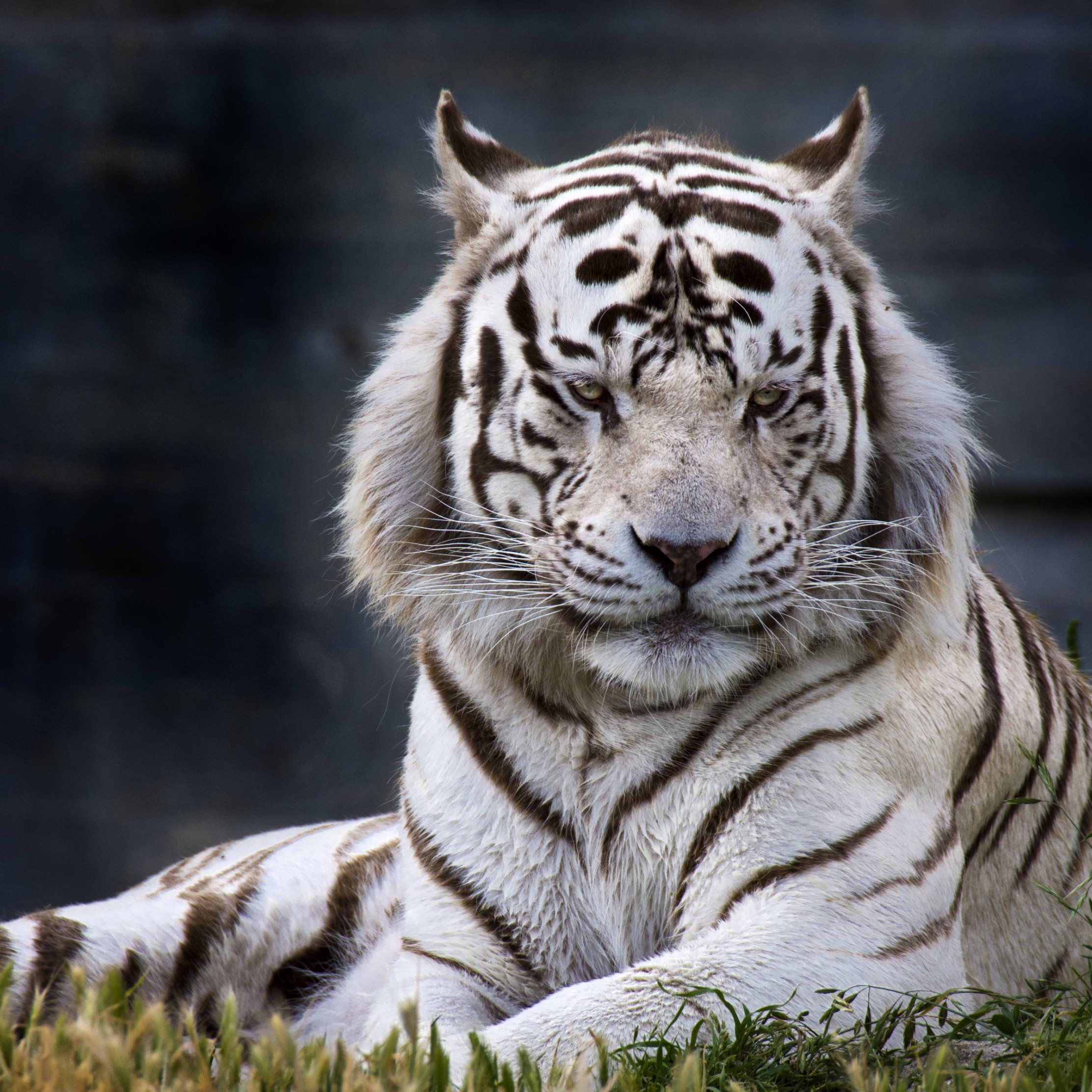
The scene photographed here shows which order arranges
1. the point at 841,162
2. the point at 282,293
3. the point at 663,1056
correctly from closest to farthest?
the point at 663,1056, the point at 841,162, the point at 282,293

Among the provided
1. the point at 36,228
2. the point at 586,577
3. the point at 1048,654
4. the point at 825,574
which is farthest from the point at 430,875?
the point at 36,228

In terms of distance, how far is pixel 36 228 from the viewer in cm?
474

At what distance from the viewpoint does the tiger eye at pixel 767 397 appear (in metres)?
1.89

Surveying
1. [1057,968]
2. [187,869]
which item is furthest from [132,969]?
[1057,968]

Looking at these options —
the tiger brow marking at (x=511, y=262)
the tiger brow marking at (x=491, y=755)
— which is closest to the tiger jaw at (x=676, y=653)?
the tiger brow marking at (x=491, y=755)

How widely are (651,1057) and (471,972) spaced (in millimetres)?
481

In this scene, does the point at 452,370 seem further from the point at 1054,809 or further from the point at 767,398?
the point at 1054,809

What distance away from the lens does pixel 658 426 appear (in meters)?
1.82

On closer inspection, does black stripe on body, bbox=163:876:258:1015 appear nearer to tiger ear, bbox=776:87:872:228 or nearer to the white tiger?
the white tiger

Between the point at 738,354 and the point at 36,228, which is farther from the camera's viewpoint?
the point at 36,228

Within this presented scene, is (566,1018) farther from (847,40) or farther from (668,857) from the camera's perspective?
(847,40)

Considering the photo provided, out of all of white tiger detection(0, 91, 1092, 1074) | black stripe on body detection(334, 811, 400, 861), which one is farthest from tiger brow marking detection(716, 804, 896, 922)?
black stripe on body detection(334, 811, 400, 861)

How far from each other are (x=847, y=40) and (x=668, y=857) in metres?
3.63

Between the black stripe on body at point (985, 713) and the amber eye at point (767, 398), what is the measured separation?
0.60m
